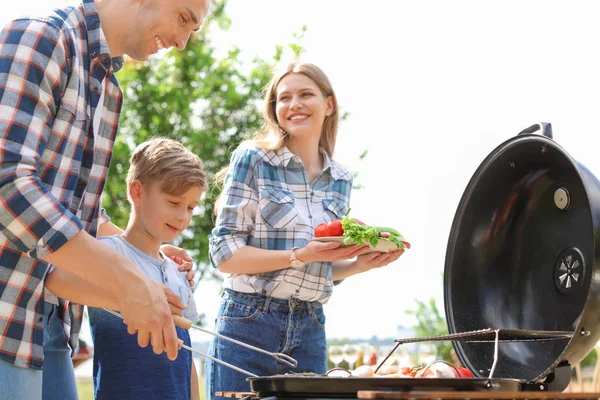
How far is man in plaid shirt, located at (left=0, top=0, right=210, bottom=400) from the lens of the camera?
170 cm

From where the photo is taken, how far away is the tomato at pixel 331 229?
3.01 m

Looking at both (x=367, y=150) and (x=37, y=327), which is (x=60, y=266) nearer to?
(x=37, y=327)

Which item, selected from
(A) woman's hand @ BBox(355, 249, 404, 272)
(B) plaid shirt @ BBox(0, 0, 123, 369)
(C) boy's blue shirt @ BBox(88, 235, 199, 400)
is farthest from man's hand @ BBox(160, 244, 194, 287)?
(B) plaid shirt @ BBox(0, 0, 123, 369)

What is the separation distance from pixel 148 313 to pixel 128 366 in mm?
954

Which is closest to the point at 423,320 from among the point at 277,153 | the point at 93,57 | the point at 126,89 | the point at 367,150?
the point at 367,150

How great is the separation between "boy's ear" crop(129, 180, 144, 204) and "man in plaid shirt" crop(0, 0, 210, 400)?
70cm

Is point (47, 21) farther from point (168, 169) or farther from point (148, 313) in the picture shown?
point (168, 169)

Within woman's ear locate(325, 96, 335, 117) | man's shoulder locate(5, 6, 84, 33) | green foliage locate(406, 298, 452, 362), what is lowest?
green foliage locate(406, 298, 452, 362)

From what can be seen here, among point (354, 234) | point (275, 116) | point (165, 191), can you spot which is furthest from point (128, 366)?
point (275, 116)

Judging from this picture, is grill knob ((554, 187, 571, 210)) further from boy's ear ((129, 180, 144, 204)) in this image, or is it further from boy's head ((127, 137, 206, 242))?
boy's ear ((129, 180, 144, 204))

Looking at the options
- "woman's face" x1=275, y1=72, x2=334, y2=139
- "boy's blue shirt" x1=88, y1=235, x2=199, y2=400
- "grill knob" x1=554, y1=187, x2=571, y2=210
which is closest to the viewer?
"grill knob" x1=554, y1=187, x2=571, y2=210

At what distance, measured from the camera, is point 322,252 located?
2971 millimetres

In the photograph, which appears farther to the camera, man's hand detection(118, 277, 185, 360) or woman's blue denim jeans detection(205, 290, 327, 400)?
woman's blue denim jeans detection(205, 290, 327, 400)

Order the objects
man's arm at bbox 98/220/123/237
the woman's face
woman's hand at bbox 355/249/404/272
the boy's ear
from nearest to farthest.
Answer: man's arm at bbox 98/220/123/237 < the boy's ear < woman's hand at bbox 355/249/404/272 < the woman's face
